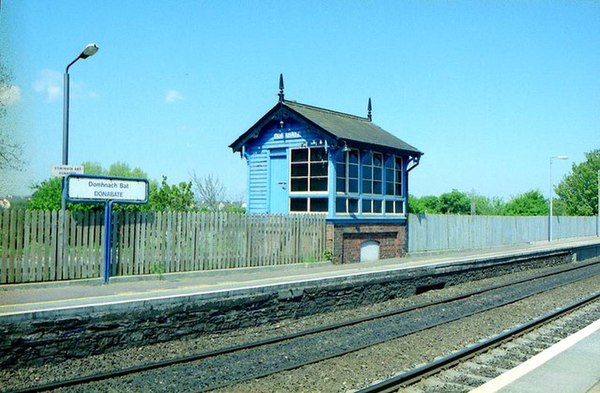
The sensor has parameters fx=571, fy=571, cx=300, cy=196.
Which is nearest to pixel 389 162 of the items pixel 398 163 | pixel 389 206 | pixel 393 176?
pixel 393 176

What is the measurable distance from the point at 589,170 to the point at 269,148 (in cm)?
5959

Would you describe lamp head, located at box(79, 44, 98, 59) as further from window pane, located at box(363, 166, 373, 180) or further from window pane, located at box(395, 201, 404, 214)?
window pane, located at box(395, 201, 404, 214)

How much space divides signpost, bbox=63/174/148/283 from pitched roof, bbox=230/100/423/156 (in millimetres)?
7509

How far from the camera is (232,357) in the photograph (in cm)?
870

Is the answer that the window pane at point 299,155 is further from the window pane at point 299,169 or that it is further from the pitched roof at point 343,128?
the pitched roof at point 343,128

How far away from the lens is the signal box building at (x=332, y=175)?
1897 centimetres

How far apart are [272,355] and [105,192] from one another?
19.7 ft

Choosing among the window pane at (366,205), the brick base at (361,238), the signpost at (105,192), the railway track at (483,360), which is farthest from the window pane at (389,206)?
the signpost at (105,192)

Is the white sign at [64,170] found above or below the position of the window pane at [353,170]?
below

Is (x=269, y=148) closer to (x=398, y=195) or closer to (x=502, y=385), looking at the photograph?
(x=398, y=195)

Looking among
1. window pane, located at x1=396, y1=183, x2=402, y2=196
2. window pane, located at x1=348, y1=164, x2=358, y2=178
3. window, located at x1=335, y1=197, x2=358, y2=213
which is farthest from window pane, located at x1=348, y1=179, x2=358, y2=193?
window pane, located at x1=396, y1=183, x2=402, y2=196

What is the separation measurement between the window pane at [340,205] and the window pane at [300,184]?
1279 millimetres

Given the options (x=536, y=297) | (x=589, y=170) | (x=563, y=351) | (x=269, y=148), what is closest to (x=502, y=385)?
(x=563, y=351)

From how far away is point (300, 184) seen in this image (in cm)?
1980
